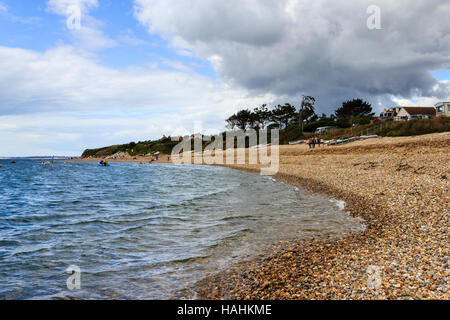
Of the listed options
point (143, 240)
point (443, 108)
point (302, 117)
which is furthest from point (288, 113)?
point (143, 240)

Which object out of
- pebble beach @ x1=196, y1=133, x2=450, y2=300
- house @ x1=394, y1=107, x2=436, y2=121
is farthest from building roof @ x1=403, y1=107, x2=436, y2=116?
pebble beach @ x1=196, y1=133, x2=450, y2=300

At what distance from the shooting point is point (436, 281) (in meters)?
5.82

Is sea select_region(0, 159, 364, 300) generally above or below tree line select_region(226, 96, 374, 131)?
below

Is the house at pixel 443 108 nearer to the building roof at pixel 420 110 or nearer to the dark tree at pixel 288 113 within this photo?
the building roof at pixel 420 110

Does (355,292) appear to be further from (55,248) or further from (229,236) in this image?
(55,248)

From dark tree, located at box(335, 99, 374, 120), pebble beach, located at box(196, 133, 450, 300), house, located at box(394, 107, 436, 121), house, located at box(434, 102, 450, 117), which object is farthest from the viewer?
dark tree, located at box(335, 99, 374, 120)

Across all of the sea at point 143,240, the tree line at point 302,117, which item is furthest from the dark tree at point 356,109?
the sea at point 143,240

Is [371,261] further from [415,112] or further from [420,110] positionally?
[420,110]

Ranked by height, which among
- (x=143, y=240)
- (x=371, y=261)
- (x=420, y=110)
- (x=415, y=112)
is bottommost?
(x=143, y=240)

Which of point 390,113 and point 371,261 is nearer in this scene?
point 371,261

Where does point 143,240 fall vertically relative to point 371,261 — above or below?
below

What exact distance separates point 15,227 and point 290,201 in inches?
638

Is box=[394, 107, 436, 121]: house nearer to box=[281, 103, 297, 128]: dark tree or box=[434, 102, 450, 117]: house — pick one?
box=[434, 102, 450, 117]: house
